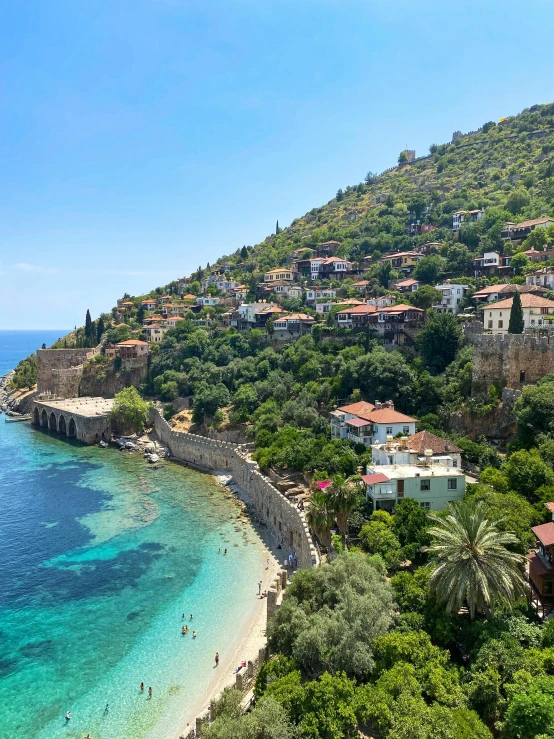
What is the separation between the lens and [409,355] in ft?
165

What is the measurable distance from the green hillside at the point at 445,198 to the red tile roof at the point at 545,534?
168 ft

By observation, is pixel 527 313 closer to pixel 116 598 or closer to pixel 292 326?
pixel 292 326

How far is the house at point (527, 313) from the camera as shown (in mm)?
40094

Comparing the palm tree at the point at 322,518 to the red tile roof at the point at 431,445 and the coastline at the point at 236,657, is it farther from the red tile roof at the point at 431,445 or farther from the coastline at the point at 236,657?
the red tile roof at the point at 431,445

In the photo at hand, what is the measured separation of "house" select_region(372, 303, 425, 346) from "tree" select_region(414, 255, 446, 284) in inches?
476

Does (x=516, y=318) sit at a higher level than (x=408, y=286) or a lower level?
lower

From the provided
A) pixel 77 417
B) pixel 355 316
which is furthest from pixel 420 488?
pixel 77 417

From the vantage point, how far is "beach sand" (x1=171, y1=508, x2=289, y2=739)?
61.2 ft

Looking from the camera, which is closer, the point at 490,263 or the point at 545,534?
the point at 545,534

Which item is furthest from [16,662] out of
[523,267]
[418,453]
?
[523,267]

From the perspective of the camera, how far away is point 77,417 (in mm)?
61469

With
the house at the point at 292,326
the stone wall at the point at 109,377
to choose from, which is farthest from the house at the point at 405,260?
the stone wall at the point at 109,377

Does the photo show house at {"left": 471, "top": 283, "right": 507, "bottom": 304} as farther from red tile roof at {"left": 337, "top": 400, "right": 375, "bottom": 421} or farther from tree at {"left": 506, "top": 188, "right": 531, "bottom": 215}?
tree at {"left": 506, "top": 188, "right": 531, "bottom": 215}

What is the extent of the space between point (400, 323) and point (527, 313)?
15.9m
